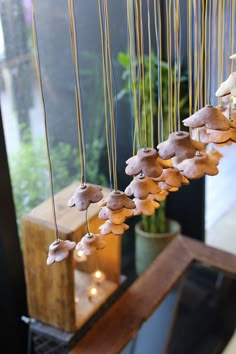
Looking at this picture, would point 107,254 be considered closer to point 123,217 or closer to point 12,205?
point 12,205

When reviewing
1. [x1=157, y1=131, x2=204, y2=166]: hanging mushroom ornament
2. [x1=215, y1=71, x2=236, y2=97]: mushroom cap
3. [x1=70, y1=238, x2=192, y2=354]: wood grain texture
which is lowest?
[x1=70, y1=238, x2=192, y2=354]: wood grain texture

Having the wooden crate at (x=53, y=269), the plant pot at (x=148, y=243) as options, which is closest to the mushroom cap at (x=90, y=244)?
the wooden crate at (x=53, y=269)

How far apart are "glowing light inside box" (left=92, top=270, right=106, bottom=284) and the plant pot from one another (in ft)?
1.71

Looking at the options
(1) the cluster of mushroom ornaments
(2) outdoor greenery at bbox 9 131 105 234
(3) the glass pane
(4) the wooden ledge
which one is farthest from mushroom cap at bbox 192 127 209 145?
(2) outdoor greenery at bbox 9 131 105 234

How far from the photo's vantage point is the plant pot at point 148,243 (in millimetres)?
2414

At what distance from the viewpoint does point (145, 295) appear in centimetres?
190

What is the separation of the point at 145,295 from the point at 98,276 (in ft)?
0.57

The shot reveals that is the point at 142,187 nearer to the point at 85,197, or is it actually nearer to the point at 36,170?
the point at 85,197

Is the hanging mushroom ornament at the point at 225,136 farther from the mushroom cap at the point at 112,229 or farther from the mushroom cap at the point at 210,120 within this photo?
the mushroom cap at the point at 112,229

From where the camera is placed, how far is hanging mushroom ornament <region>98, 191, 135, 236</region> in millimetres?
932

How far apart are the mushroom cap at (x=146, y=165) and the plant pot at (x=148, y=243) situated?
1548 mm

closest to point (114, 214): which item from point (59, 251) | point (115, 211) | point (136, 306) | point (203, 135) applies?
point (115, 211)

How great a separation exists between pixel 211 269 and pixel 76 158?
26.1 inches

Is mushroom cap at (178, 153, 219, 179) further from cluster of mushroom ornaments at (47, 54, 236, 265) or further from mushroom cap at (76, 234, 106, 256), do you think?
mushroom cap at (76, 234, 106, 256)
